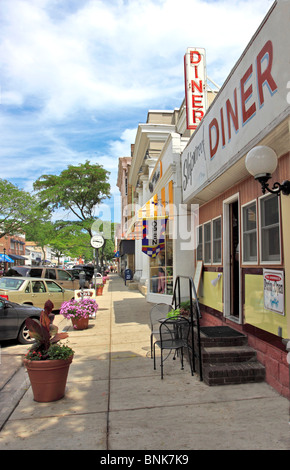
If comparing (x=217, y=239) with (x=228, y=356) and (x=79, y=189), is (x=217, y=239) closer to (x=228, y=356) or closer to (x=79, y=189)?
(x=228, y=356)

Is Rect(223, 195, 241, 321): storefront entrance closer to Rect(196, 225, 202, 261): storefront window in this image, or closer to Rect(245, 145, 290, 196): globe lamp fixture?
Rect(196, 225, 202, 261): storefront window

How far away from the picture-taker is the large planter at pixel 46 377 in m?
4.40

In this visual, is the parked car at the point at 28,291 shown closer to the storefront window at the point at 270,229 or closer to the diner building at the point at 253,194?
the diner building at the point at 253,194

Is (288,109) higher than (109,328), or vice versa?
(288,109)

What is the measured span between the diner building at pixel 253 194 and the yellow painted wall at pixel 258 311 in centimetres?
1

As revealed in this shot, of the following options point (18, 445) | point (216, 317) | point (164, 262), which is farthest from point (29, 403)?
point (164, 262)

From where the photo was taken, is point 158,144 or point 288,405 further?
point 158,144

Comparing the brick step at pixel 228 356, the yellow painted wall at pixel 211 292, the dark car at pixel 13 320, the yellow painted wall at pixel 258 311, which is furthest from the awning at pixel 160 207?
the brick step at pixel 228 356

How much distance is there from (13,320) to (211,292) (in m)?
4.21

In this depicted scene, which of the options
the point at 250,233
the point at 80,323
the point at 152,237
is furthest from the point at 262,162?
the point at 152,237

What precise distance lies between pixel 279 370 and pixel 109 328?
556 cm

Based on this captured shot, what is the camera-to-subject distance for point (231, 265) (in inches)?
267

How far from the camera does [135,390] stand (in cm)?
477

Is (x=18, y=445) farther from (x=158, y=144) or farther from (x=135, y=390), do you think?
(x=158, y=144)
